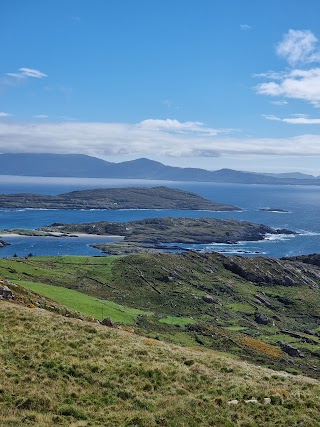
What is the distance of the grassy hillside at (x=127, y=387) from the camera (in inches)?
696

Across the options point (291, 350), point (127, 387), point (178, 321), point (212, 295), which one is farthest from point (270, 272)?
point (127, 387)

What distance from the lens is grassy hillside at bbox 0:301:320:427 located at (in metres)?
17.7

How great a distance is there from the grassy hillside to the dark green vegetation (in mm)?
25553

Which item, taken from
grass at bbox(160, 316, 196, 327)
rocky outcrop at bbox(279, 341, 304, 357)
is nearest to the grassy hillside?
grass at bbox(160, 316, 196, 327)

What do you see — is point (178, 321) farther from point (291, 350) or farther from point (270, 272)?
point (270, 272)

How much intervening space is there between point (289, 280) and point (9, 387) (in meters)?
116

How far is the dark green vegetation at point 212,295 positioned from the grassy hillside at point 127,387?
83.8 feet

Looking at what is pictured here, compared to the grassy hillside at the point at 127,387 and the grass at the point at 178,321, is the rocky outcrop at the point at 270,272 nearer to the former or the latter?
the grass at the point at 178,321

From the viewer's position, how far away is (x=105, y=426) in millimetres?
16859

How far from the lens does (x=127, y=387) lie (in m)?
20.8

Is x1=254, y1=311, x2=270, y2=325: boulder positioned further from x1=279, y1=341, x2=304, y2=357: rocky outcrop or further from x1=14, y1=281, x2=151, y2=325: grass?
x1=14, y1=281, x2=151, y2=325: grass

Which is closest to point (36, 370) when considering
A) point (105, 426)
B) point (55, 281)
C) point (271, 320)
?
point (105, 426)

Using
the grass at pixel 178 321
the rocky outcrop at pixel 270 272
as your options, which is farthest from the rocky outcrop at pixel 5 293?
the rocky outcrop at pixel 270 272

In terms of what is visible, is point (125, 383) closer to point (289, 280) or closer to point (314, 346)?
point (314, 346)
